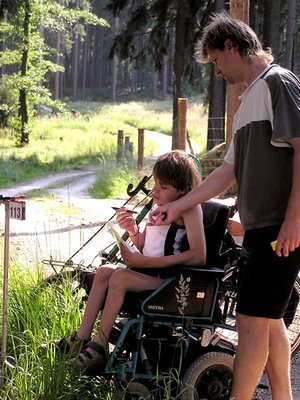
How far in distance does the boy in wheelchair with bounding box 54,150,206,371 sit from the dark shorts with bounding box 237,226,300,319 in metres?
0.48

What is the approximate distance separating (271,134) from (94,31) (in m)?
81.7

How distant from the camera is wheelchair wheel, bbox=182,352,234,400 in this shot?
3.90 metres

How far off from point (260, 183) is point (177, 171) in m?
0.63

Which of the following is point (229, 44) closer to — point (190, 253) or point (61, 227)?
point (190, 253)

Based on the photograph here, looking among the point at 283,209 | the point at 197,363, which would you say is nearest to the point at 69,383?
the point at 197,363

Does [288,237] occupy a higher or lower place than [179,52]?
lower

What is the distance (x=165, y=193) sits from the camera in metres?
4.02

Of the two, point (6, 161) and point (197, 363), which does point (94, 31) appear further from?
point (197, 363)

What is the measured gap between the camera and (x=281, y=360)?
12.2 ft

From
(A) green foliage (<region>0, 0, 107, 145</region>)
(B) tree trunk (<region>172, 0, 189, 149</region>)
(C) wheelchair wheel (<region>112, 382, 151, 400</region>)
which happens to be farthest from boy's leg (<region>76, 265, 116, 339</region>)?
(A) green foliage (<region>0, 0, 107, 145</region>)

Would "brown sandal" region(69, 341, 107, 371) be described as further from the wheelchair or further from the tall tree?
the tall tree

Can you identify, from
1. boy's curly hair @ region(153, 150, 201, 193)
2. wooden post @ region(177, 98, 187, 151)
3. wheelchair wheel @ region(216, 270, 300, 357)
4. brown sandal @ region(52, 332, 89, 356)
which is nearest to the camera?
brown sandal @ region(52, 332, 89, 356)

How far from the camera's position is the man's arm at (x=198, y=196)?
371cm

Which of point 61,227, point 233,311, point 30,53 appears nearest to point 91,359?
point 233,311
